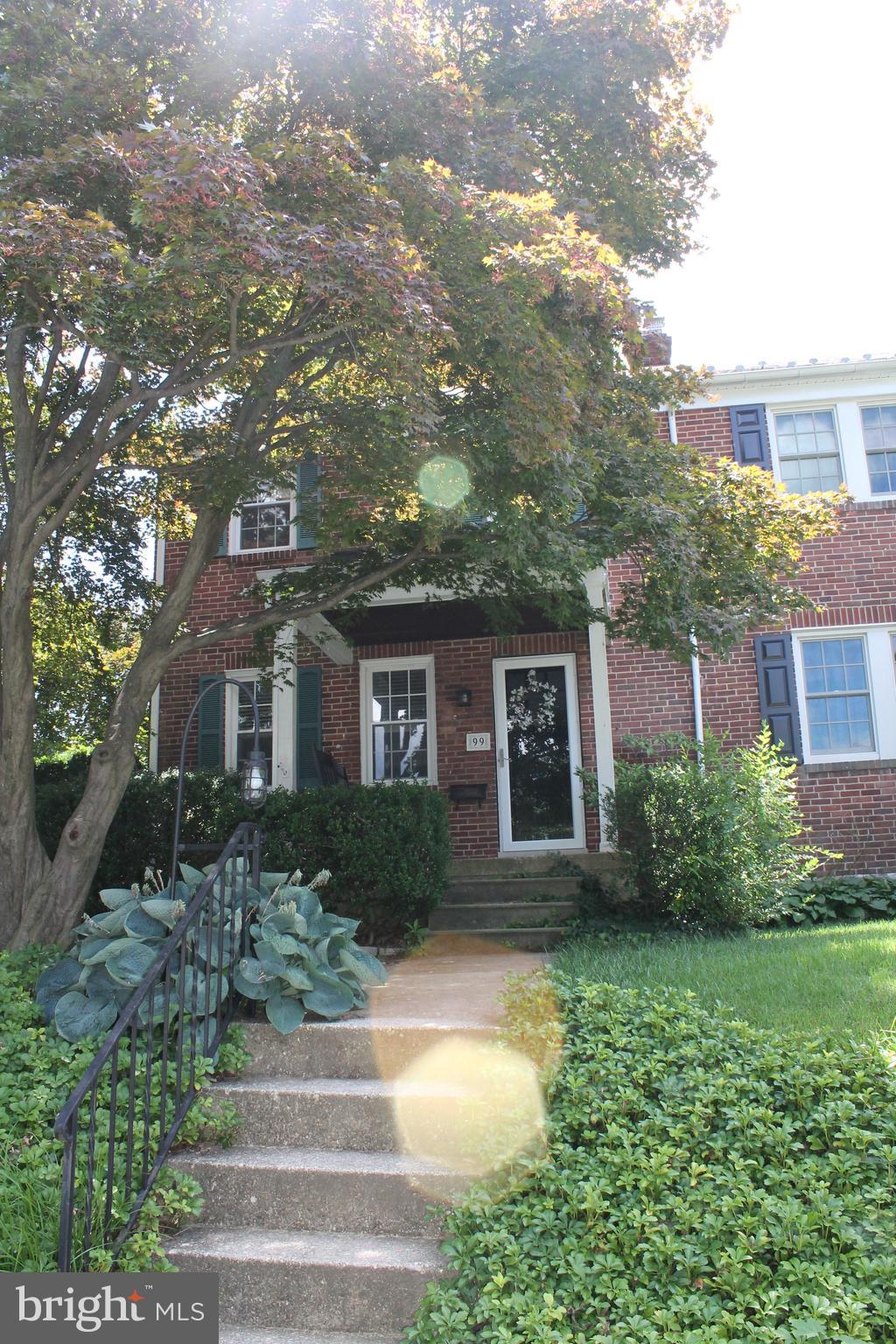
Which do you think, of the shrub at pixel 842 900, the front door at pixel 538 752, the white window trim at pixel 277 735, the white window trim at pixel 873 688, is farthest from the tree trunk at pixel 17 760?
the white window trim at pixel 873 688

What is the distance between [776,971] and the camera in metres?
5.17

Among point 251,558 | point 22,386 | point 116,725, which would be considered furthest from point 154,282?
point 251,558

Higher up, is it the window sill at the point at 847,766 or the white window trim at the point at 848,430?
the white window trim at the point at 848,430

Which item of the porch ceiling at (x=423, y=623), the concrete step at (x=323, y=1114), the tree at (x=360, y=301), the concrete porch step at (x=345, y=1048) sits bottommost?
the concrete step at (x=323, y=1114)

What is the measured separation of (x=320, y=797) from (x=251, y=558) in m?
4.44

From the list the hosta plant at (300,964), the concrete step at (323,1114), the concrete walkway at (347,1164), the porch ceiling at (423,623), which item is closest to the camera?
the concrete walkway at (347,1164)

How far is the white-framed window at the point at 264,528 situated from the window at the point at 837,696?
598 centimetres

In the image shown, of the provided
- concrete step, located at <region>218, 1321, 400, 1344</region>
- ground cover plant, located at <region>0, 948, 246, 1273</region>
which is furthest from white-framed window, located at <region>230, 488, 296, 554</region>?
concrete step, located at <region>218, 1321, 400, 1344</region>

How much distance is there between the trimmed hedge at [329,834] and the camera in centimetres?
762

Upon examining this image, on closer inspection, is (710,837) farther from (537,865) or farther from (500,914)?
(537,865)

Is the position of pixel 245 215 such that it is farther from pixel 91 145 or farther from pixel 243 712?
pixel 243 712

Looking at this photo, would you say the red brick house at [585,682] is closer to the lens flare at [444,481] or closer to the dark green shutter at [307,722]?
the dark green shutter at [307,722]

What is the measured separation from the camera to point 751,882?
24.1ft

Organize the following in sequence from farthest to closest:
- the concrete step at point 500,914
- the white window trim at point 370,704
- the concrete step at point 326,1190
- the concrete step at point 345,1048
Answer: the white window trim at point 370,704 → the concrete step at point 500,914 → the concrete step at point 345,1048 → the concrete step at point 326,1190
